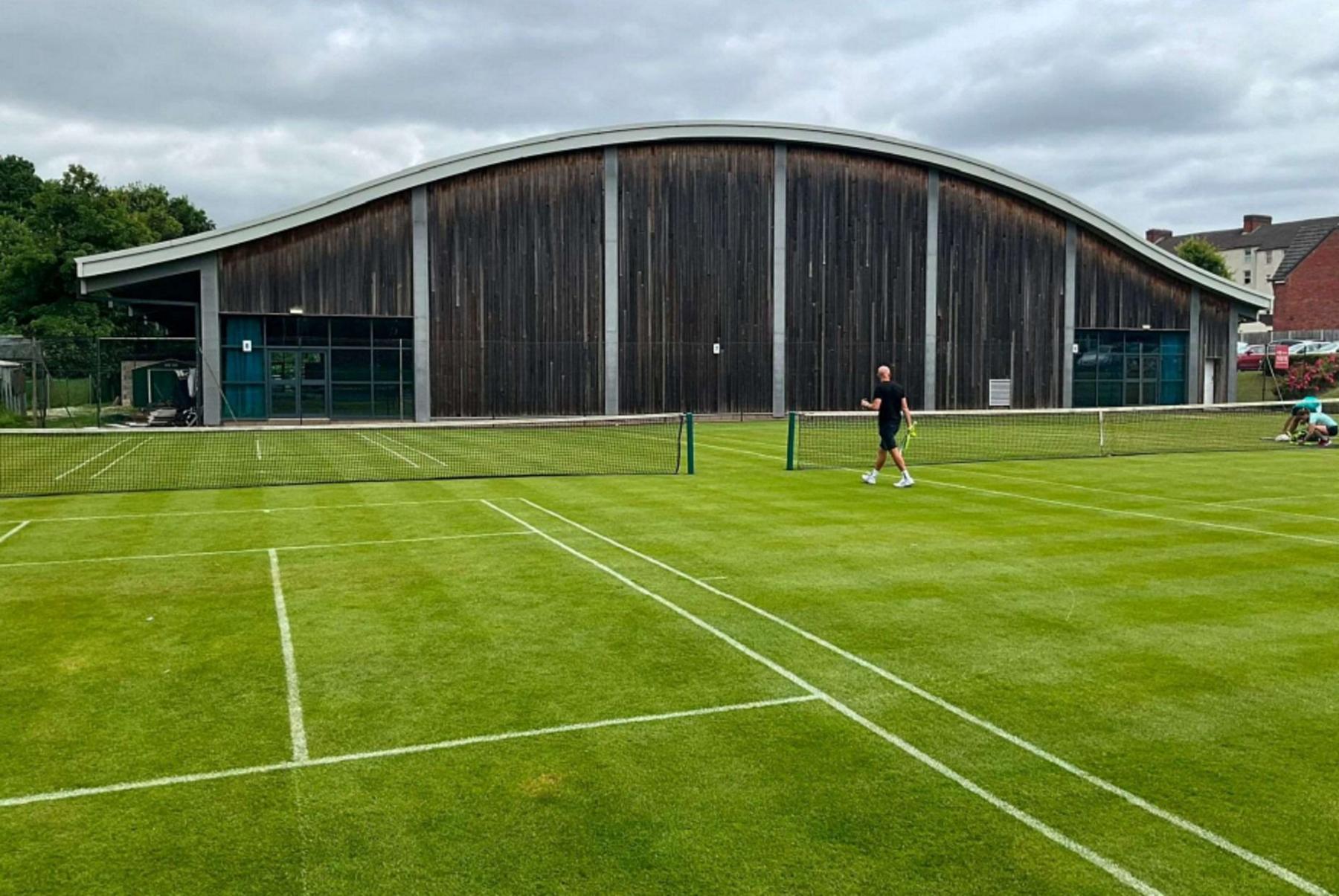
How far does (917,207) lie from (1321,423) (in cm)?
1937

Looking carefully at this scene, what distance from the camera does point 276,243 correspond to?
114ft

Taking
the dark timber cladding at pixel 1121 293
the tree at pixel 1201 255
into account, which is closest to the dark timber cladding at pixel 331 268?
the dark timber cladding at pixel 1121 293

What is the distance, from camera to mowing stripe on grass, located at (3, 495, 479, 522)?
47.2 feet

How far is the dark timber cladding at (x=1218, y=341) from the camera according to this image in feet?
157

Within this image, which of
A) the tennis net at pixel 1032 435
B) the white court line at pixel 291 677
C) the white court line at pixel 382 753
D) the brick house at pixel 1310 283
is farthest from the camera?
the brick house at pixel 1310 283

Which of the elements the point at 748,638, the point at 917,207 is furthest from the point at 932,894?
the point at 917,207

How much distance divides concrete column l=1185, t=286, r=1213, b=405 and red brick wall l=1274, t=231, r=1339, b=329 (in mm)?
34643

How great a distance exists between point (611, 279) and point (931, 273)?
13.5 metres

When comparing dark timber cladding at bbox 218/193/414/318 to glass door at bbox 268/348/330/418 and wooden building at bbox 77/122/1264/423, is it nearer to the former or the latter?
wooden building at bbox 77/122/1264/423

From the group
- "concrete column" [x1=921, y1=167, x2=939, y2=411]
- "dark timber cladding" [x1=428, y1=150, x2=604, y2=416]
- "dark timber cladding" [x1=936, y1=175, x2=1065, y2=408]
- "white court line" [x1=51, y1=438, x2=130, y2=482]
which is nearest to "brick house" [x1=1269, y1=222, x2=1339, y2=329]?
"dark timber cladding" [x1=936, y1=175, x2=1065, y2=408]

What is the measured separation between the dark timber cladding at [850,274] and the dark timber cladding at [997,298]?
135 cm

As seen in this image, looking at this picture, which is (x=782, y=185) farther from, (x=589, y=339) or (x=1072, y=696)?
(x=1072, y=696)

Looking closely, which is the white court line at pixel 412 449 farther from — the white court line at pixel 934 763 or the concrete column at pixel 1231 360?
the concrete column at pixel 1231 360

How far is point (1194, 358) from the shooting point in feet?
157
